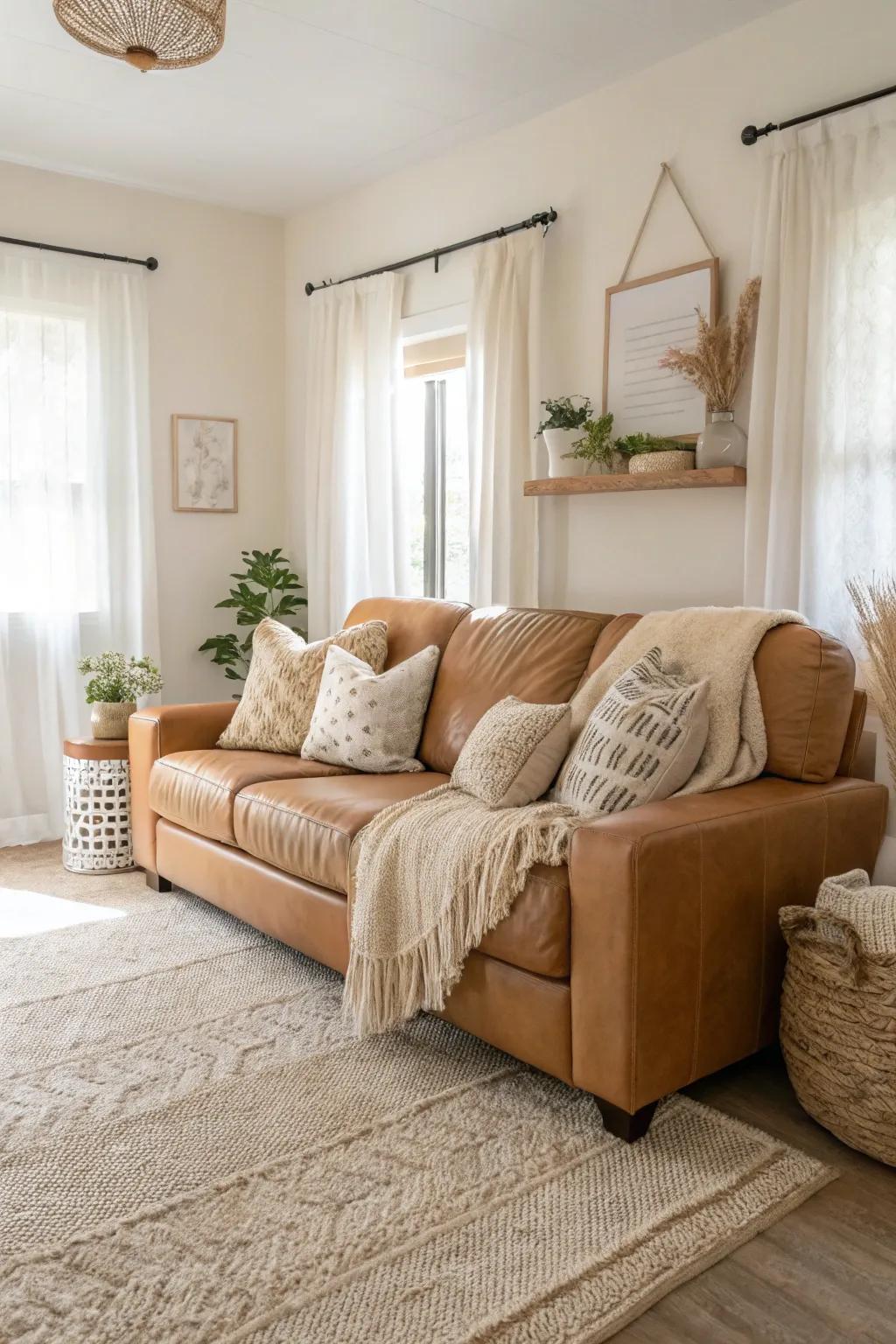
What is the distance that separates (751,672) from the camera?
246 cm

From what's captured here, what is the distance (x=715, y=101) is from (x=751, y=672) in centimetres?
184

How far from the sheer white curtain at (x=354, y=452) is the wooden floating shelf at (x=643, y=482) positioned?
0.93 metres

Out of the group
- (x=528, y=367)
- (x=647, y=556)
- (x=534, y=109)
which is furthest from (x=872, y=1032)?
(x=534, y=109)

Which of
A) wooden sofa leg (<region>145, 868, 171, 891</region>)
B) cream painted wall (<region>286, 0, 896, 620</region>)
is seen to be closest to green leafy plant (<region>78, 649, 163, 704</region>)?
wooden sofa leg (<region>145, 868, 171, 891</region>)

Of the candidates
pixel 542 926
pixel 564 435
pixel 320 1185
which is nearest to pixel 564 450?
pixel 564 435

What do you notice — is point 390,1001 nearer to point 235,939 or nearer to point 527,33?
point 235,939

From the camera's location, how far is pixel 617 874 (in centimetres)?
196

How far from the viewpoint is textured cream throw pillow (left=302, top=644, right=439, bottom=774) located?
3223 millimetres

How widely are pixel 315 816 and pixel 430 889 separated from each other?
50 cm

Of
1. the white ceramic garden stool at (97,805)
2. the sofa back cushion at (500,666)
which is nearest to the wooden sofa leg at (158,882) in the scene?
the white ceramic garden stool at (97,805)

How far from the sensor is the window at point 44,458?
13.8 feet

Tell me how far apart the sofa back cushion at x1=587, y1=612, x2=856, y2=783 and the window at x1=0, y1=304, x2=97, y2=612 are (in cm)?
299

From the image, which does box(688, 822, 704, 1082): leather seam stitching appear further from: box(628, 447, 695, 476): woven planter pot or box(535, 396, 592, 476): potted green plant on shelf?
box(535, 396, 592, 476): potted green plant on shelf

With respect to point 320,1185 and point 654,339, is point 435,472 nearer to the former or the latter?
point 654,339
